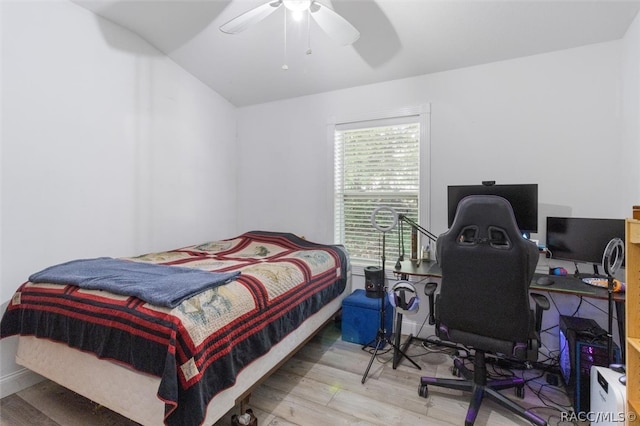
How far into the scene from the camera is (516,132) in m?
2.41

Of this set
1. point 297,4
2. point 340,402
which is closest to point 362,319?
point 340,402

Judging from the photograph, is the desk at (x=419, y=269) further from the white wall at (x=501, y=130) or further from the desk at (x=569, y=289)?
the white wall at (x=501, y=130)

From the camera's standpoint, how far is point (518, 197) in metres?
2.18

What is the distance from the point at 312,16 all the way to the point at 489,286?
6.06ft

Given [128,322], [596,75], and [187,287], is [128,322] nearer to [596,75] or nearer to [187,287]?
[187,287]

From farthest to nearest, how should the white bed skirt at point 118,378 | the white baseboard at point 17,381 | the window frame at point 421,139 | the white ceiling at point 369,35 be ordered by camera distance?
the window frame at point 421,139 < the white ceiling at point 369,35 < the white baseboard at point 17,381 < the white bed skirt at point 118,378

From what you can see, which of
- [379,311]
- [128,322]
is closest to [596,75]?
[379,311]

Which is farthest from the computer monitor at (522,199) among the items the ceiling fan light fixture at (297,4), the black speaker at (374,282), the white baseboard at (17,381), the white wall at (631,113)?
Answer: the white baseboard at (17,381)

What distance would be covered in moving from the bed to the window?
1135 mm

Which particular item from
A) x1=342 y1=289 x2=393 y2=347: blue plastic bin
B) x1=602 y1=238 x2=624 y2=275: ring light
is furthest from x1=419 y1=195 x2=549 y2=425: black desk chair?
x1=342 y1=289 x2=393 y2=347: blue plastic bin

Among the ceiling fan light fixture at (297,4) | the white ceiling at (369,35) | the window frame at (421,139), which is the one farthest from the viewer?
the window frame at (421,139)

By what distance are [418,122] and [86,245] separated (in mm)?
3002

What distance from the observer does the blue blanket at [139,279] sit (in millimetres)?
1429

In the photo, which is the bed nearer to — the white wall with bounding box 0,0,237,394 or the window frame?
the white wall with bounding box 0,0,237,394
